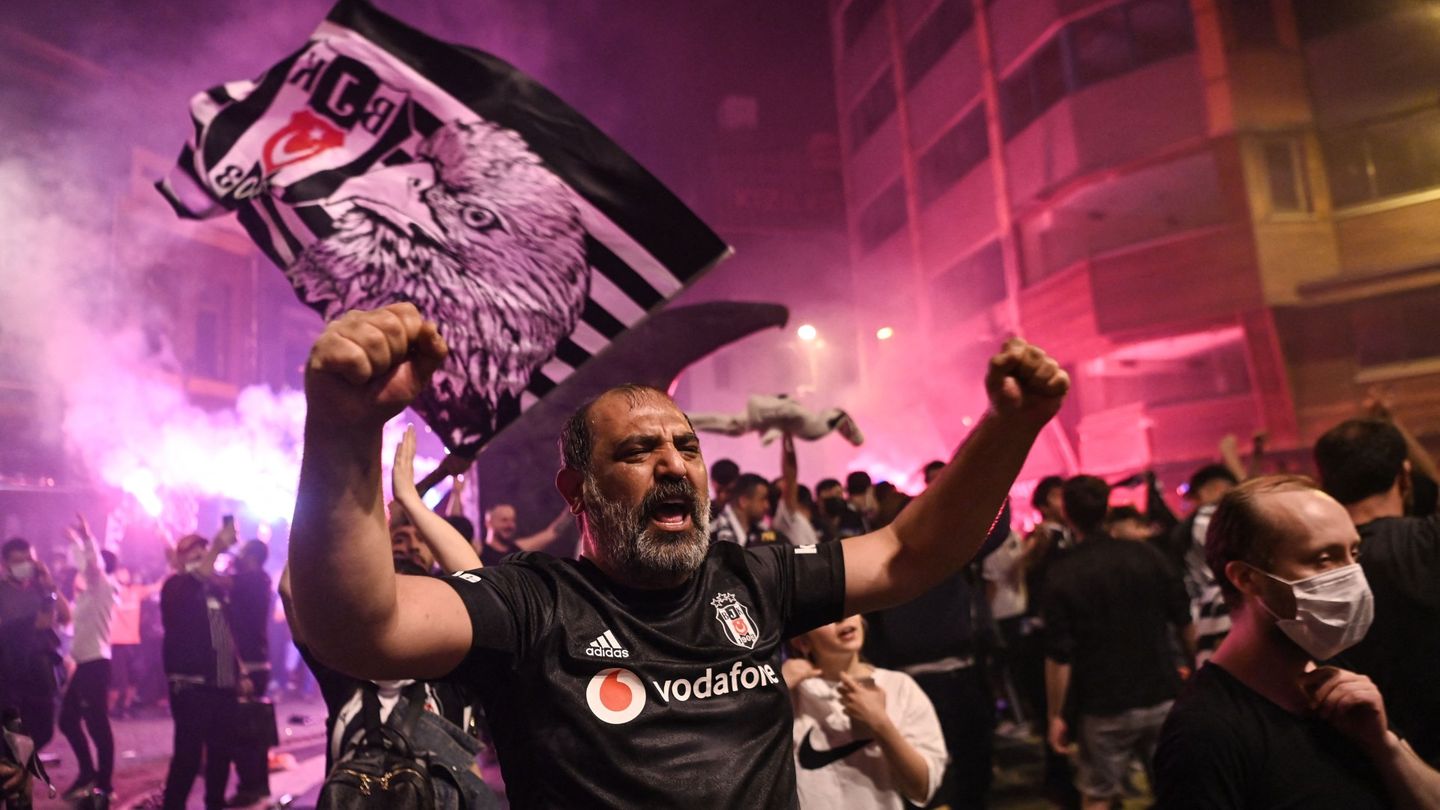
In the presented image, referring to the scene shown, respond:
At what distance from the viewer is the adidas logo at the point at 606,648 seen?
199cm

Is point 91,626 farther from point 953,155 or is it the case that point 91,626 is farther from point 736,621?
point 953,155

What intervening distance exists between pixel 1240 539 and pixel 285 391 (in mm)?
28061

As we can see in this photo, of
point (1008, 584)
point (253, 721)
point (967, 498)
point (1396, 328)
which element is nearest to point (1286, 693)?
Result: point (967, 498)

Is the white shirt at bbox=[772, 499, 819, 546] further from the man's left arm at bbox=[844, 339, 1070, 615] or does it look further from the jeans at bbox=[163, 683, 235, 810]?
the jeans at bbox=[163, 683, 235, 810]

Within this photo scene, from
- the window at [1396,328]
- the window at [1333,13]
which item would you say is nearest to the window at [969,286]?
the window at [1333,13]

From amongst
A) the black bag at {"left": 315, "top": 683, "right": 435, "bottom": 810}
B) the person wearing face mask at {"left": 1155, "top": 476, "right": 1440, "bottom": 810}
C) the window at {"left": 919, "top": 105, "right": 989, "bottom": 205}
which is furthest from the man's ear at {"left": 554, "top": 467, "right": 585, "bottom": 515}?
the window at {"left": 919, "top": 105, "right": 989, "bottom": 205}

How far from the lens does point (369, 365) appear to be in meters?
1.40

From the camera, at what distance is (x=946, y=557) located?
220 centimetres

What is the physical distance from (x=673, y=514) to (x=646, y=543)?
111 mm

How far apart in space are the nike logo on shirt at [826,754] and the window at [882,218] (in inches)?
1202

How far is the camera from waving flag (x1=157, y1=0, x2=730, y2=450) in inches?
204

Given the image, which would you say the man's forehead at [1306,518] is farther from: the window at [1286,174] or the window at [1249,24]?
the window at [1249,24]

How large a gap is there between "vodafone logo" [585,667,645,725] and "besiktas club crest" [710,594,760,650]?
0.83 feet

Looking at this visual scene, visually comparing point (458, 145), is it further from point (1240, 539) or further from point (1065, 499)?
point (1240, 539)
